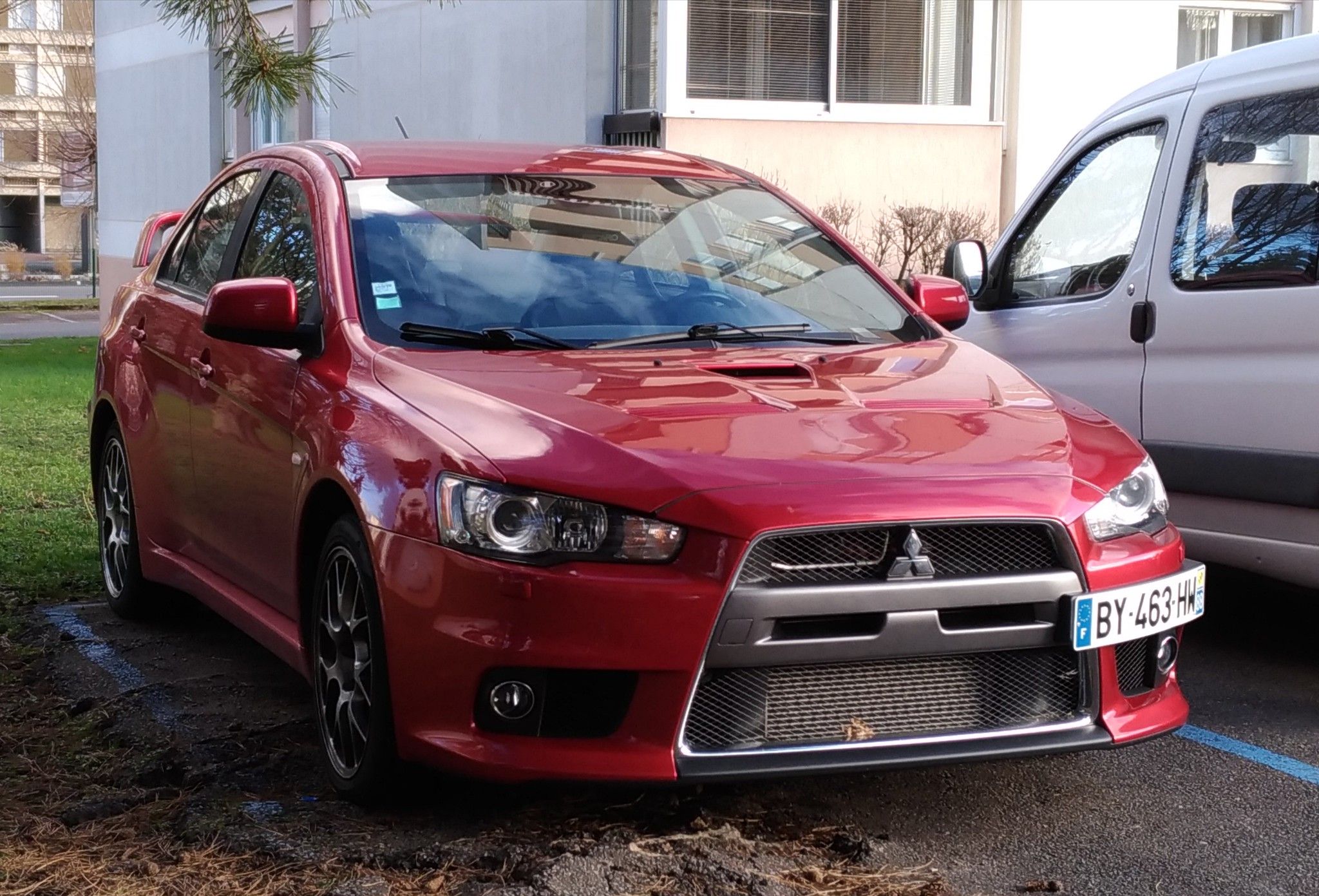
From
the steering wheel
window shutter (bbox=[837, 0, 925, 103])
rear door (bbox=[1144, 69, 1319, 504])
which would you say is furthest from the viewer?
window shutter (bbox=[837, 0, 925, 103])

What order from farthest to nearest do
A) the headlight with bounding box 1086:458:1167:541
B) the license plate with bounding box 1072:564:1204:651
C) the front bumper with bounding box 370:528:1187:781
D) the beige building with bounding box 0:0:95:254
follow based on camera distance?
the beige building with bounding box 0:0:95:254 < the headlight with bounding box 1086:458:1167:541 < the license plate with bounding box 1072:564:1204:651 < the front bumper with bounding box 370:528:1187:781

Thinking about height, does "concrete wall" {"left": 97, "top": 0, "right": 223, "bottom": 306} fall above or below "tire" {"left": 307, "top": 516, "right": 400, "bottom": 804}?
above

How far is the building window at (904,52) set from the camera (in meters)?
16.3

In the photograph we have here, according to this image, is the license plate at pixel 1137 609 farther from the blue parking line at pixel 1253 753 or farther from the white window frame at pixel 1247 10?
the white window frame at pixel 1247 10

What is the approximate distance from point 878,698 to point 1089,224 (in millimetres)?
3151

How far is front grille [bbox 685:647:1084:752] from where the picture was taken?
12.6 ft

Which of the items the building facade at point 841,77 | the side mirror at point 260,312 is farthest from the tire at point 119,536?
the building facade at point 841,77

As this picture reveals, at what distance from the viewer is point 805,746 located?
3873mm

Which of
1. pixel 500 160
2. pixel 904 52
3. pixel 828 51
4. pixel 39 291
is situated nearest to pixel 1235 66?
pixel 500 160

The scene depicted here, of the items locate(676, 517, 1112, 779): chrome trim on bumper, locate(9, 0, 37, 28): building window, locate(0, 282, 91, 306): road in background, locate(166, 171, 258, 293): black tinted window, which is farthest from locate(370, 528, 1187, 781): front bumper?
locate(9, 0, 37, 28): building window

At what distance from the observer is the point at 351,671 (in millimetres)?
4387

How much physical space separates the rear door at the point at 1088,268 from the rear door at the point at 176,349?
9.25ft

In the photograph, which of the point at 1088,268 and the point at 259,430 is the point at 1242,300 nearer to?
the point at 1088,268

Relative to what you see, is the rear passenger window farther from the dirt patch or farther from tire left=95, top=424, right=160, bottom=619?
tire left=95, top=424, right=160, bottom=619
